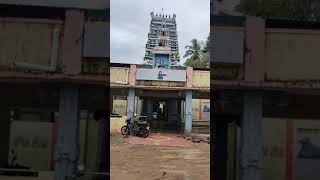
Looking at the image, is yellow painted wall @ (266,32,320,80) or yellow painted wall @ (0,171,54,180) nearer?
yellow painted wall @ (266,32,320,80)

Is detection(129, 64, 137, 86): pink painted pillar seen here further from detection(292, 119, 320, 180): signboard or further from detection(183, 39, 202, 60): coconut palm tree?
detection(292, 119, 320, 180): signboard

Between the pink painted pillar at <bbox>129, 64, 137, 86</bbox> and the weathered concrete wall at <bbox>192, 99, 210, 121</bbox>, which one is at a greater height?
the pink painted pillar at <bbox>129, 64, 137, 86</bbox>

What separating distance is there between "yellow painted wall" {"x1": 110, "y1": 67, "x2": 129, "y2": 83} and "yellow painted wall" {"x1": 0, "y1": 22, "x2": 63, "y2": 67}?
0.72ft

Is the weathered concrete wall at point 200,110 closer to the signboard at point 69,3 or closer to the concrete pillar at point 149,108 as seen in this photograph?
the concrete pillar at point 149,108

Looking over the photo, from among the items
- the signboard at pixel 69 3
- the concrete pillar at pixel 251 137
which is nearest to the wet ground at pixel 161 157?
the concrete pillar at pixel 251 137

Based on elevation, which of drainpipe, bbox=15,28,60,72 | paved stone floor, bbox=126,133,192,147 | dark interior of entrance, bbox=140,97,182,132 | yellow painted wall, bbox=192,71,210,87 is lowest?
paved stone floor, bbox=126,133,192,147

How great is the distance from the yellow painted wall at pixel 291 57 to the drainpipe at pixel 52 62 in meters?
0.70

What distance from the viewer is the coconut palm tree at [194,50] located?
121 centimetres

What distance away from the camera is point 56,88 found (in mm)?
1278

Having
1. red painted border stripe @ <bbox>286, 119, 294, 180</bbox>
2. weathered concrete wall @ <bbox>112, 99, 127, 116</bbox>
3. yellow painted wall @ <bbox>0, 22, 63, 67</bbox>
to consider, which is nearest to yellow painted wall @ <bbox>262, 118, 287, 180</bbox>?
red painted border stripe @ <bbox>286, 119, 294, 180</bbox>

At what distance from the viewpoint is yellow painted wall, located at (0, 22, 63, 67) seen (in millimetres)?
1213

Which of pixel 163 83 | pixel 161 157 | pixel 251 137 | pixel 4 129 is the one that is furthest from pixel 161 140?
pixel 4 129

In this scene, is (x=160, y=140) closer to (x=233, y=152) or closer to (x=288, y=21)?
(x=233, y=152)

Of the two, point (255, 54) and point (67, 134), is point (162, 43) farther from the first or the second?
point (67, 134)
